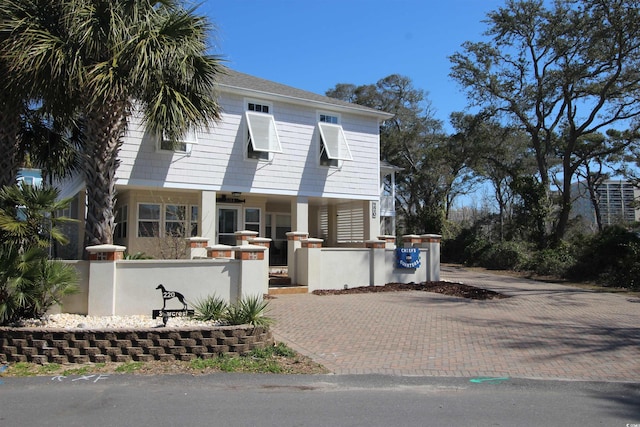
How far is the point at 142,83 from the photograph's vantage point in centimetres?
879

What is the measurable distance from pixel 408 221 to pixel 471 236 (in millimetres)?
7856

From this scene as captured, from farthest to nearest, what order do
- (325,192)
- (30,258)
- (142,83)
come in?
(325,192) → (142,83) → (30,258)

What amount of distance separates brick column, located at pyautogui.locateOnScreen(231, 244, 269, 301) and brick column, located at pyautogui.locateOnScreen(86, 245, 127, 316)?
227 centimetres

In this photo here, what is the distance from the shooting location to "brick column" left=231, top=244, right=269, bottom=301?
32.6 feet

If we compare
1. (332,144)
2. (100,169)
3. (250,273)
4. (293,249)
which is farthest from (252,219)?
(100,169)

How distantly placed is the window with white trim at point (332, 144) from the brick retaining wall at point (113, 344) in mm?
11732

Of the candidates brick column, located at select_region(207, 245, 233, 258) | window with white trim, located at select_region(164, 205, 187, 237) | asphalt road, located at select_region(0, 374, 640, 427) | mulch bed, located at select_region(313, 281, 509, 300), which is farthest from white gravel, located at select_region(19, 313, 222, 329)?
window with white trim, located at select_region(164, 205, 187, 237)

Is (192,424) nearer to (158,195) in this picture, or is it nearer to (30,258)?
(30,258)

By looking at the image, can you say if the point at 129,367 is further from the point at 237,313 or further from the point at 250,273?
the point at 250,273

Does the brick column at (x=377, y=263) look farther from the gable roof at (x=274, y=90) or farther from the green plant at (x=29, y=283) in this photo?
the green plant at (x=29, y=283)

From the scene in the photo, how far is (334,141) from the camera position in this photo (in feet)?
60.8

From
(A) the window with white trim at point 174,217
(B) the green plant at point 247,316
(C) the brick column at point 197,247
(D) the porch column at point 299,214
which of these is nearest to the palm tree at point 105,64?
(B) the green plant at point 247,316

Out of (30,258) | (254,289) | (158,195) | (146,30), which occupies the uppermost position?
(146,30)

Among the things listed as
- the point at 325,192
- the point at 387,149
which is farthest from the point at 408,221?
the point at 325,192
